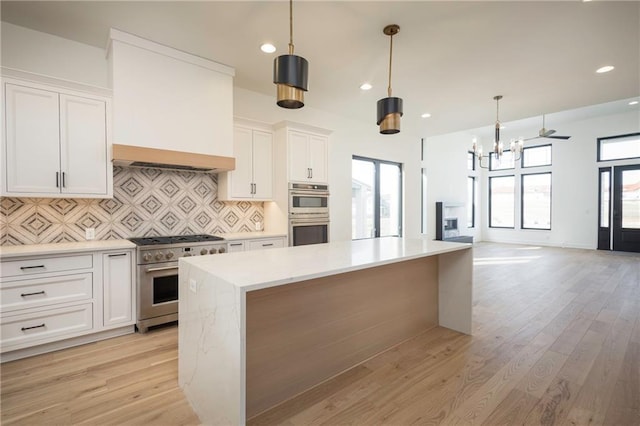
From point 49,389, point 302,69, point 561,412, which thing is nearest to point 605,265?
point 561,412

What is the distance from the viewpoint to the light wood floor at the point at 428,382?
183 cm

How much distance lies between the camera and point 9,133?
255cm

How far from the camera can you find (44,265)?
2562mm

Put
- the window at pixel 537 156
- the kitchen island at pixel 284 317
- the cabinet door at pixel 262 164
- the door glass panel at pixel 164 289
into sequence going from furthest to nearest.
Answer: the window at pixel 537 156 < the cabinet door at pixel 262 164 < the door glass panel at pixel 164 289 < the kitchen island at pixel 284 317

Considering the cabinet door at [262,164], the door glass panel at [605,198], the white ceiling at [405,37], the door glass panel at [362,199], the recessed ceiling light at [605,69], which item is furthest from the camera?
the door glass panel at [605,198]

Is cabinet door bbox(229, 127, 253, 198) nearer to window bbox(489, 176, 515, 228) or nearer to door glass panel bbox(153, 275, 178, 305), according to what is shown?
door glass panel bbox(153, 275, 178, 305)

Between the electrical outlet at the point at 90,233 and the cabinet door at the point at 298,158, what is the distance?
2351 mm

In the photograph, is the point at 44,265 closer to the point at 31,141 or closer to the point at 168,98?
the point at 31,141

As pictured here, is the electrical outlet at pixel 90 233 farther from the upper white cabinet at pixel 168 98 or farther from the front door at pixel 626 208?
the front door at pixel 626 208

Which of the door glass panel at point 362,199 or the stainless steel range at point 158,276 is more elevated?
the door glass panel at point 362,199

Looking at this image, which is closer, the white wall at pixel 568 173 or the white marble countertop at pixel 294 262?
the white marble countertop at pixel 294 262

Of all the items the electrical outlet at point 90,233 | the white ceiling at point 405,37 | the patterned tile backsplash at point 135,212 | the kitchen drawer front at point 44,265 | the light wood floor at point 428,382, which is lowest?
the light wood floor at point 428,382

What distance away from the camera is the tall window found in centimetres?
585

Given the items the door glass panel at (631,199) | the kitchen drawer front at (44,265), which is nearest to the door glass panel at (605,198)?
the door glass panel at (631,199)
